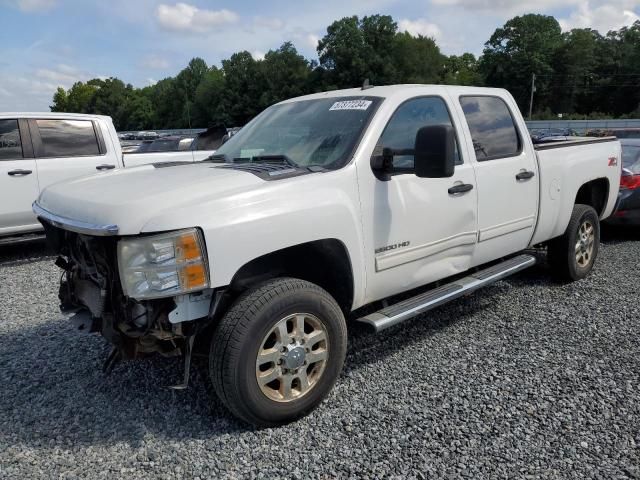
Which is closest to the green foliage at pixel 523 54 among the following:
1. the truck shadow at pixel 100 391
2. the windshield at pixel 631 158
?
the windshield at pixel 631 158

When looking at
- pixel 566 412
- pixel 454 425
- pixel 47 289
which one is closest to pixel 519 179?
pixel 566 412

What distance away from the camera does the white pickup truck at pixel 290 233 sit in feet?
8.96

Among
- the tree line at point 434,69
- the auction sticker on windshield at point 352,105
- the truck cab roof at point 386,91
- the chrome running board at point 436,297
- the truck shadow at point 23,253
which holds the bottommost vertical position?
the truck shadow at point 23,253

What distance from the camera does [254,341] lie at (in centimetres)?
285

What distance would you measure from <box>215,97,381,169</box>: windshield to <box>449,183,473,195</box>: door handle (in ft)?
2.73


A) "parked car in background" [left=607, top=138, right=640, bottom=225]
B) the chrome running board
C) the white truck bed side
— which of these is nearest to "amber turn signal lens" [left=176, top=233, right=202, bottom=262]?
the chrome running board

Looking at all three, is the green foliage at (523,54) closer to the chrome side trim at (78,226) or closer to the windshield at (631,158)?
the windshield at (631,158)

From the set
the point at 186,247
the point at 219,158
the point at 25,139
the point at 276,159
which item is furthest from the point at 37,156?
the point at 186,247

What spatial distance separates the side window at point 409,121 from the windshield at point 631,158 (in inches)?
203

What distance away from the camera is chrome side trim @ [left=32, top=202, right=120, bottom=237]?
2634 mm

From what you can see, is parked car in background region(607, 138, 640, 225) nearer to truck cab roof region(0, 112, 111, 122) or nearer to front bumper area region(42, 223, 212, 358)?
front bumper area region(42, 223, 212, 358)

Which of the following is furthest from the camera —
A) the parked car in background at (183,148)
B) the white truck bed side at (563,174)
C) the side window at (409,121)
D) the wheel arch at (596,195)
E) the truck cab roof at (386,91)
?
the parked car in background at (183,148)

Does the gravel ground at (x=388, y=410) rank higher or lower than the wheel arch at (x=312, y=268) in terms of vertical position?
lower

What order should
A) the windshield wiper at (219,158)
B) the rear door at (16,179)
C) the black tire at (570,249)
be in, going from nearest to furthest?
the windshield wiper at (219,158)
the black tire at (570,249)
the rear door at (16,179)
